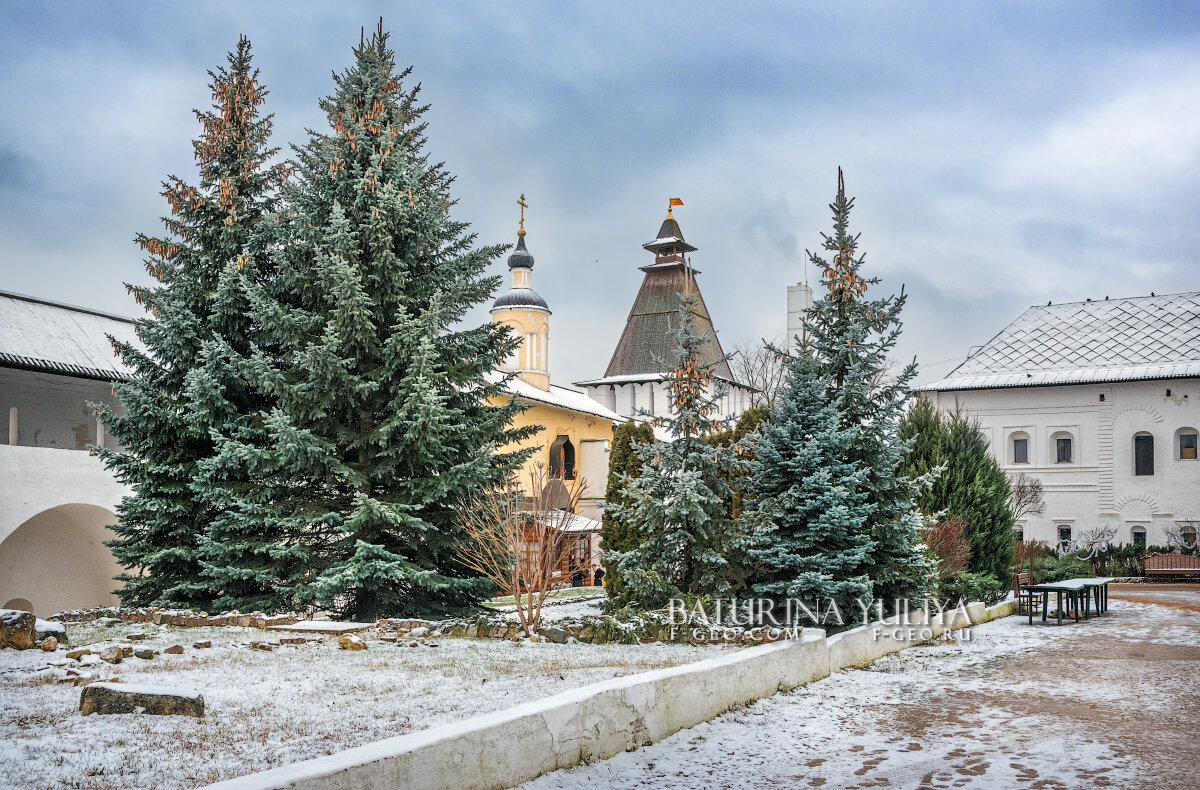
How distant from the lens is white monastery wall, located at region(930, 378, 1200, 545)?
1350 inches

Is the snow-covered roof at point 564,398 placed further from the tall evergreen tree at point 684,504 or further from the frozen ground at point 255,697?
the frozen ground at point 255,697

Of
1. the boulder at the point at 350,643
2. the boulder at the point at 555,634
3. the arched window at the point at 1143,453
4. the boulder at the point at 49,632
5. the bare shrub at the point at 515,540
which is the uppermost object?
the arched window at the point at 1143,453

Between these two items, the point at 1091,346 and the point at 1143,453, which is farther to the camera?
the point at 1091,346

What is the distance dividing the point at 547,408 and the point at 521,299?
7.26 metres

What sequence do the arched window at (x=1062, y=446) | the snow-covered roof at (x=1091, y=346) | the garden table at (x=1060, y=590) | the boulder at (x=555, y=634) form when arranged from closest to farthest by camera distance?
the boulder at (x=555, y=634) → the garden table at (x=1060, y=590) → the snow-covered roof at (x=1091, y=346) → the arched window at (x=1062, y=446)

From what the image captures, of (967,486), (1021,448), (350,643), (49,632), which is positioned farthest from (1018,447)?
(49,632)

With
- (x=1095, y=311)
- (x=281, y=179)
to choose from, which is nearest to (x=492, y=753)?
(x=281, y=179)

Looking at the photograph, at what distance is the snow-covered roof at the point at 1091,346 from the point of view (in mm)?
35281

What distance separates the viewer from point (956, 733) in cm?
731

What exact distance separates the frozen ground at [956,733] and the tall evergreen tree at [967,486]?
19.7 ft

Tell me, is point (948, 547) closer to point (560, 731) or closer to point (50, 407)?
point (560, 731)

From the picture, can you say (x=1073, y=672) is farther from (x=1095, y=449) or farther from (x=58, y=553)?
(x=1095, y=449)

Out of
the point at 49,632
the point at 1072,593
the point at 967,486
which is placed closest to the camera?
the point at 49,632

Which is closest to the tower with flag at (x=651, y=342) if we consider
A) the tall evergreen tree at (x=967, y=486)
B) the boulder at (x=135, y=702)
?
the tall evergreen tree at (x=967, y=486)
